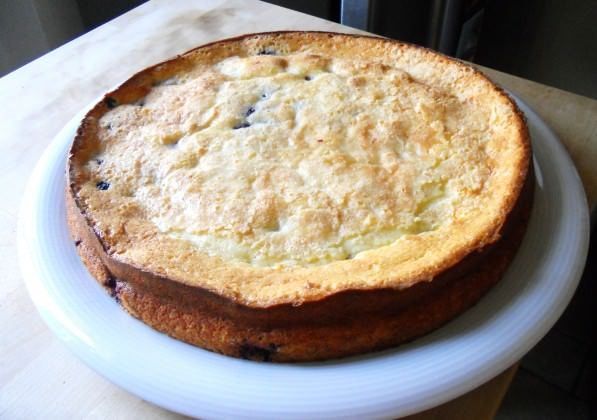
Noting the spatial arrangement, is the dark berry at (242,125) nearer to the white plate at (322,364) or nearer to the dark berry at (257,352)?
the white plate at (322,364)

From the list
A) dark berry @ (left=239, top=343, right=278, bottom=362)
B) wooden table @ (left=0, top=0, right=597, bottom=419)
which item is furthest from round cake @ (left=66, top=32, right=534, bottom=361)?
wooden table @ (left=0, top=0, right=597, bottom=419)

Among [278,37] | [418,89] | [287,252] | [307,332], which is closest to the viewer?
[307,332]

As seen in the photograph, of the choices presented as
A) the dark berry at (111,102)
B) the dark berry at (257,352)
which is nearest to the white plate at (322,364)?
the dark berry at (257,352)

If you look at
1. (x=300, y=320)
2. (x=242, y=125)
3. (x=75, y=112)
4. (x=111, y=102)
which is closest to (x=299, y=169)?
(x=242, y=125)

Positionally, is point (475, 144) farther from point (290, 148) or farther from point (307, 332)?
point (307, 332)

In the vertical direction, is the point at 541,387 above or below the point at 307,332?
below

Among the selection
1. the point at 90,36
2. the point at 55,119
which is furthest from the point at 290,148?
the point at 90,36

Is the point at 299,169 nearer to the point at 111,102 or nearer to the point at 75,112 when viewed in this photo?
the point at 111,102

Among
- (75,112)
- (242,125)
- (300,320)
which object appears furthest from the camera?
(75,112)
